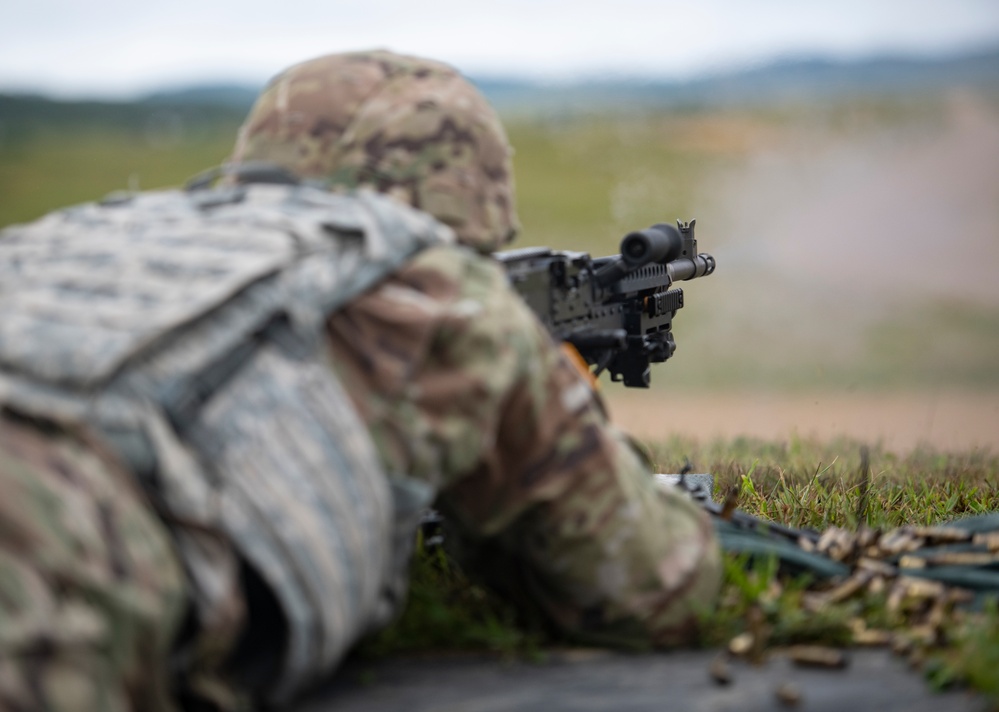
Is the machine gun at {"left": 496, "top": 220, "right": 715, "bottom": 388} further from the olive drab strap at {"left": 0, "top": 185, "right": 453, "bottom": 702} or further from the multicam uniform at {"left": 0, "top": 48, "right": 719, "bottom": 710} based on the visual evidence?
the olive drab strap at {"left": 0, "top": 185, "right": 453, "bottom": 702}

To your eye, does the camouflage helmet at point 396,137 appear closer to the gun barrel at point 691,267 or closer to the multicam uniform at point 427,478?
the multicam uniform at point 427,478

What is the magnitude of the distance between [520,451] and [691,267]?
280 centimetres

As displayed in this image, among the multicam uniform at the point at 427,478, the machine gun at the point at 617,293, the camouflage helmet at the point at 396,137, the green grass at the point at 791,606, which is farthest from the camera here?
the machine gun at the point at 617,293

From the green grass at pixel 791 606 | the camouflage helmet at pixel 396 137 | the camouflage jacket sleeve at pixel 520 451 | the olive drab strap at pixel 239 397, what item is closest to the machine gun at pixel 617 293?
the camouflage helmet at pixel 396 137

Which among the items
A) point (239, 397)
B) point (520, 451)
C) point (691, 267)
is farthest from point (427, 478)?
point (691, 267)

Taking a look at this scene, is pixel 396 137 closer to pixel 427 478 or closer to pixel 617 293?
pixel 427 478

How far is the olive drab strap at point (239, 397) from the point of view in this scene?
2.20m

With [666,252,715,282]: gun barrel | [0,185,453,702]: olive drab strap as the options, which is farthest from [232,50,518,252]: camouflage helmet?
[666,252,715,282]: gun barrel

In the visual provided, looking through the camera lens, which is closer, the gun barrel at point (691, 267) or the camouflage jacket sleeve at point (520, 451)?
the camouflage jacket sleeve at point (520, 451)

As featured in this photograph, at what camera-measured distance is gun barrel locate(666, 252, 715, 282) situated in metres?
5.12

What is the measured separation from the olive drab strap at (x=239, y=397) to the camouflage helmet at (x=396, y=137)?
53cm

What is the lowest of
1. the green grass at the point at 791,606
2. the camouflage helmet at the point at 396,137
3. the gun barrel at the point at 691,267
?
the green grass at the point at 791,606

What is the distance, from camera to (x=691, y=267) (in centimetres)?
532

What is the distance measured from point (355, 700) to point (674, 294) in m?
2.85
